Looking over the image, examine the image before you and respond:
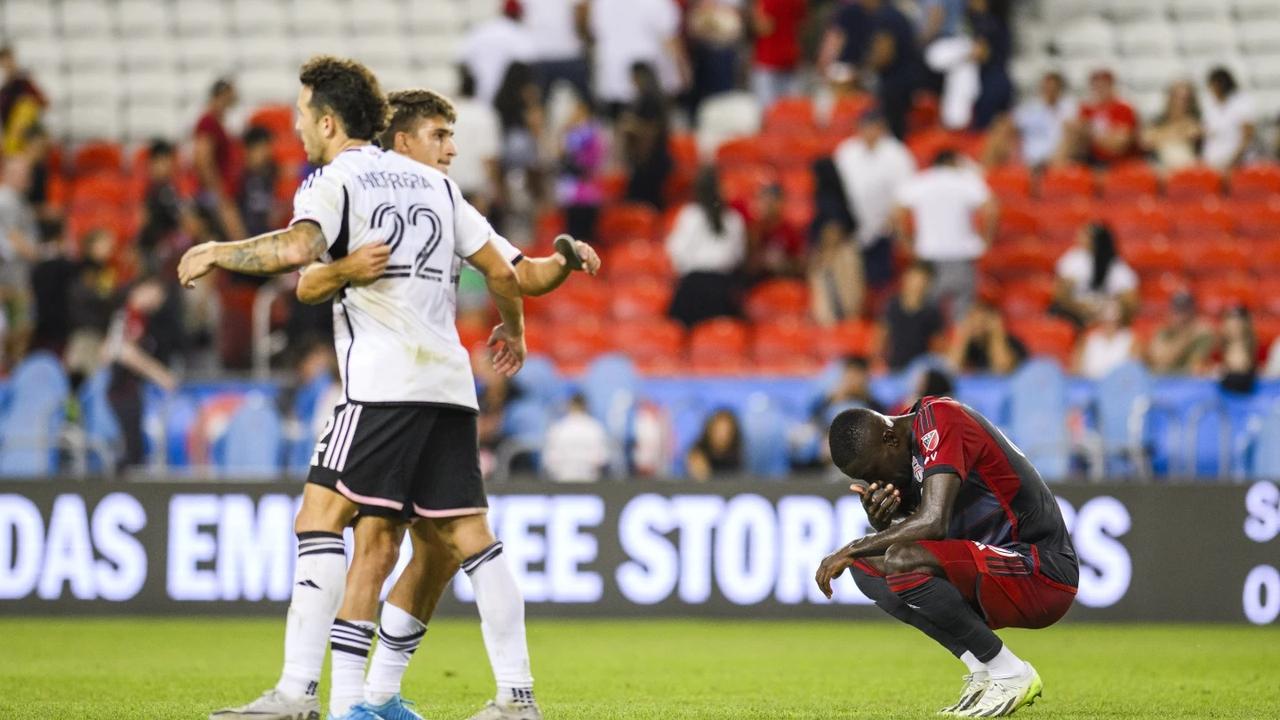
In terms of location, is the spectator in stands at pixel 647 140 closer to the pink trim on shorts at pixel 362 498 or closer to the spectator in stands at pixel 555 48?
the spectator in stands at pixel 555 48

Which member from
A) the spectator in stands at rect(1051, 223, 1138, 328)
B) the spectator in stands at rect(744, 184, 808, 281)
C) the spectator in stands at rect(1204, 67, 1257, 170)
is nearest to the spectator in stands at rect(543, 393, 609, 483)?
the spectator in stands at rect(744, 184, 808, 281)

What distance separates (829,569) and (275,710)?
2.09 metres

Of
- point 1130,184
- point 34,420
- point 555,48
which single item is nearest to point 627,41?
point 555,48

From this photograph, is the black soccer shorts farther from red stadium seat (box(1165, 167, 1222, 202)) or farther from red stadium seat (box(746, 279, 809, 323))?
red stadium seat (box(1165, 167, 1222, 202))

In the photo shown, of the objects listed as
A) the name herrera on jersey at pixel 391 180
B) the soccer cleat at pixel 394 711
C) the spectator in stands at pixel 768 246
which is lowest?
the soccer cleat at pixel 394 711

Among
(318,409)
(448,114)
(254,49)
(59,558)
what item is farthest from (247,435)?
(254,49)

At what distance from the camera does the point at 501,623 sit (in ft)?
20.5

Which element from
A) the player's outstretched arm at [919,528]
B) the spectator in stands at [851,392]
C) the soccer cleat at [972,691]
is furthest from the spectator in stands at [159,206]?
the soccer cleat at [972,691]

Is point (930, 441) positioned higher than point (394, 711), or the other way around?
point (930, 441)

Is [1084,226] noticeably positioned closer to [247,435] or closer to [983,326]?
[983,326]

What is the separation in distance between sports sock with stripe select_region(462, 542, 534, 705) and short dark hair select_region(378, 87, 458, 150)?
5.20 feet

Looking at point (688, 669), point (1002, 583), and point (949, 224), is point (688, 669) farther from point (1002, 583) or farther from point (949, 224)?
point (949, 224)

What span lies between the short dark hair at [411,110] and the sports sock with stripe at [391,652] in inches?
68.1

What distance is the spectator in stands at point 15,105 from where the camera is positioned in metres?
18.1
